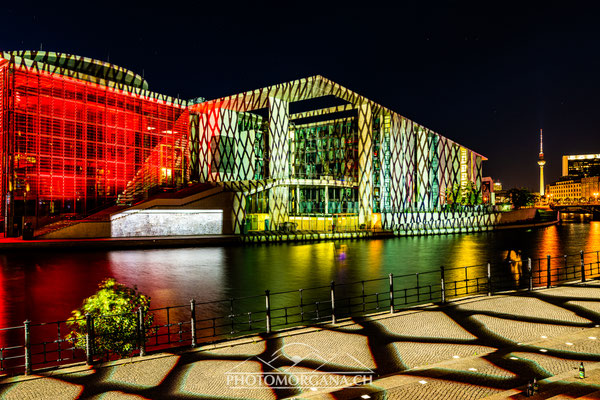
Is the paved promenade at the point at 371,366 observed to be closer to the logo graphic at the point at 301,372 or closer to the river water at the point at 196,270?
the logo graphic at the point at 301,372

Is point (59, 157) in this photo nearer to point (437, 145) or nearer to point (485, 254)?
point (485, 254)

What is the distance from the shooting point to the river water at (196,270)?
1519 centimetres

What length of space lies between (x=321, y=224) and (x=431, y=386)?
38844mm

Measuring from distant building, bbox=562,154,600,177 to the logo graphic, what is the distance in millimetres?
208727

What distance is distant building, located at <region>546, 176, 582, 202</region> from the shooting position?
153 metres

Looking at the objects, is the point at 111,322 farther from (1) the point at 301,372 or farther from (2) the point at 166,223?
Answer: (2) the point at 166,223

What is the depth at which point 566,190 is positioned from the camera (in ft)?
527

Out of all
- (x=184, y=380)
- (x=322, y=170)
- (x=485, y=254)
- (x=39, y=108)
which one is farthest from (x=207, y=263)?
(x=322, y=170)

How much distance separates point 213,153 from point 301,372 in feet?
155

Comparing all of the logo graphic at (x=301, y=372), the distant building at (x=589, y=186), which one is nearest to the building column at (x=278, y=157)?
the logo graphic at (x=301, y=372)

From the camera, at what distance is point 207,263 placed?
78.7 feet

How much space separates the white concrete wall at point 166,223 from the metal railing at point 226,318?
20.0 meters

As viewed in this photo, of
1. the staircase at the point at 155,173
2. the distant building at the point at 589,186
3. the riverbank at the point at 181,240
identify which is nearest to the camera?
the riverbank at the point at 181,240

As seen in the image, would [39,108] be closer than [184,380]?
No
